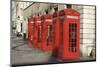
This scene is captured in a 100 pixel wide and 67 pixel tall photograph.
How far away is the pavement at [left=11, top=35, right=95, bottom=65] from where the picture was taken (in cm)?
174

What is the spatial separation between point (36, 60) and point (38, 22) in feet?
1.19

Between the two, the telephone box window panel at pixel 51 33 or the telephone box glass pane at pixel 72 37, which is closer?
the telephone box window panel at pixel 51 33

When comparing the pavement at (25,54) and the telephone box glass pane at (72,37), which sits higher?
the telephone box glass pane at (72,37)

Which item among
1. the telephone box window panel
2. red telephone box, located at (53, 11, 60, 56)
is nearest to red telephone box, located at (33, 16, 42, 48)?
the telephone box window panel

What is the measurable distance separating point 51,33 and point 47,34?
0.14ft

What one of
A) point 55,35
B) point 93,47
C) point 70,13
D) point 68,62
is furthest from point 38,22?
point 93,47

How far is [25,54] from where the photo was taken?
1776mm

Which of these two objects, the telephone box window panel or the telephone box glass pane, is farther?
the telephone box glass pane

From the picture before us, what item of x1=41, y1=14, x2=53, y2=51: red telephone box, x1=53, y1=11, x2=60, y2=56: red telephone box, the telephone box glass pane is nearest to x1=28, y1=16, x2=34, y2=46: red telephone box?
x1=41, y1=14, x2=53, y2=51: red telephone box

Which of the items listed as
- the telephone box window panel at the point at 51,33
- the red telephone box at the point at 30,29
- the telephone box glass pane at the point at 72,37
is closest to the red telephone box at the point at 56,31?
the telephone box window panel at the point at 51,33

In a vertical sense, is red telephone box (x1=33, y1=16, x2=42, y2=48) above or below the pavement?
above

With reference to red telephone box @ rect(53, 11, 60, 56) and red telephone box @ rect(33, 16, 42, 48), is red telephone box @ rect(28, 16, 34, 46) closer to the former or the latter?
red telephone box @ rect(33, 16, 42, 48)

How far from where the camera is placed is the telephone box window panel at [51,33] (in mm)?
1752

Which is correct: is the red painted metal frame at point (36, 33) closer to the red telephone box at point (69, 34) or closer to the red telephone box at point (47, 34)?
the red telephone box at point (47, 34)
